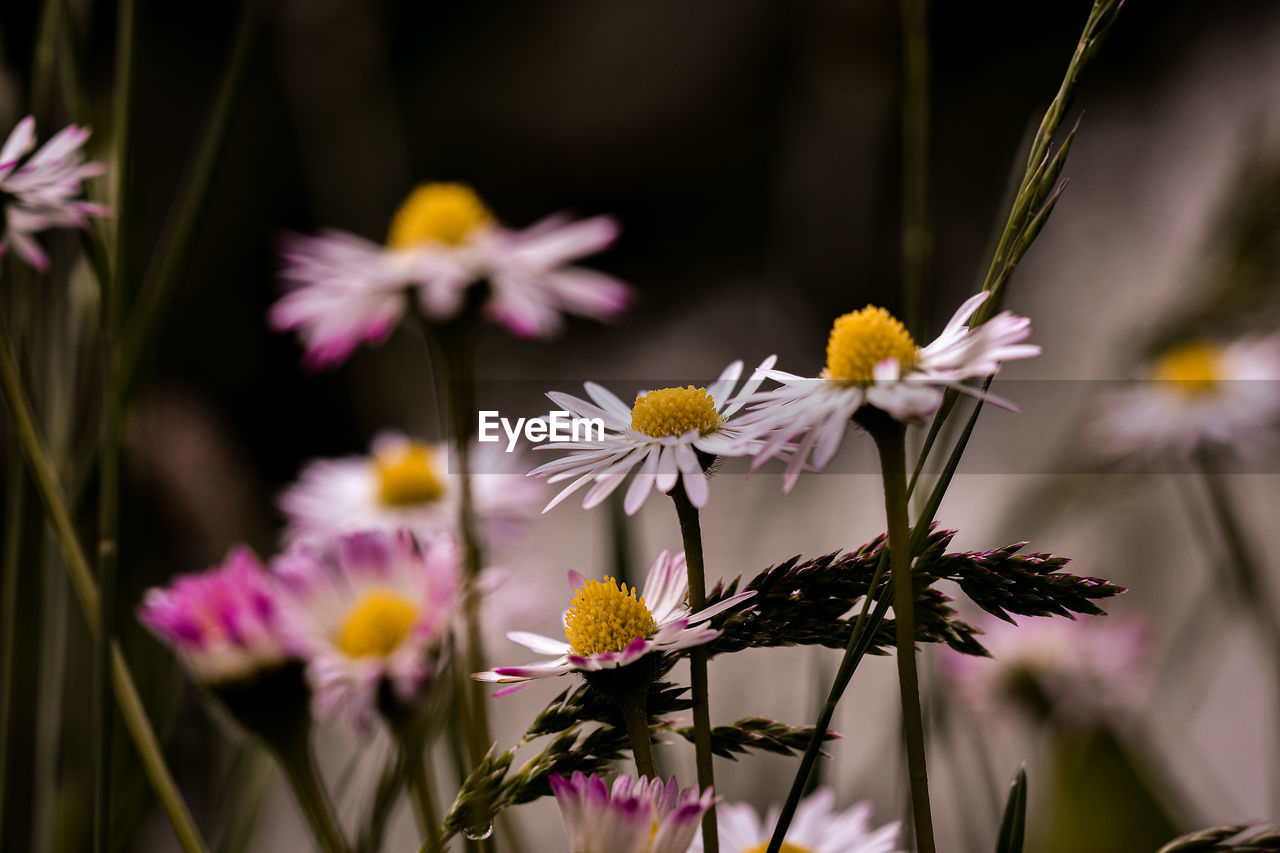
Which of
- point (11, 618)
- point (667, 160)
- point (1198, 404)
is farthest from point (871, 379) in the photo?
point (667, 160)

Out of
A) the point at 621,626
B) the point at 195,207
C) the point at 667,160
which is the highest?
the point at 667,160

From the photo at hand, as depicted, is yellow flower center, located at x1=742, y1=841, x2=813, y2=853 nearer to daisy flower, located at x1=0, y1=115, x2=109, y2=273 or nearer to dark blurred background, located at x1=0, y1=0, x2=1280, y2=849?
daisy flower, located at x1=0, y1=115, x2=109, y2=273

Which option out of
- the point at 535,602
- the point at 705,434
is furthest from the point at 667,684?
the point at 535,602

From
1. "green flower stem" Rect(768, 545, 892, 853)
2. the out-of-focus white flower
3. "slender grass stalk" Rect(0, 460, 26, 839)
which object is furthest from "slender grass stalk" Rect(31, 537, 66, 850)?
the out-of-focus white flower

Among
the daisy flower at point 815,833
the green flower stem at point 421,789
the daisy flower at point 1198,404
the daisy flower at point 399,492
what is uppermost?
the daisy flower at point 1198,404

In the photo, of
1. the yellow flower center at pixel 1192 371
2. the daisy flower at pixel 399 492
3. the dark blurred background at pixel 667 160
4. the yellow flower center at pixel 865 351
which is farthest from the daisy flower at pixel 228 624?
the dark blurred background at pixel 667 160

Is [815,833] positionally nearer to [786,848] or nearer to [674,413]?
[786,848]

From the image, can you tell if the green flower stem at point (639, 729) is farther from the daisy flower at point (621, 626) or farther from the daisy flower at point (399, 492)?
the daisy flower at point (399, 492)
